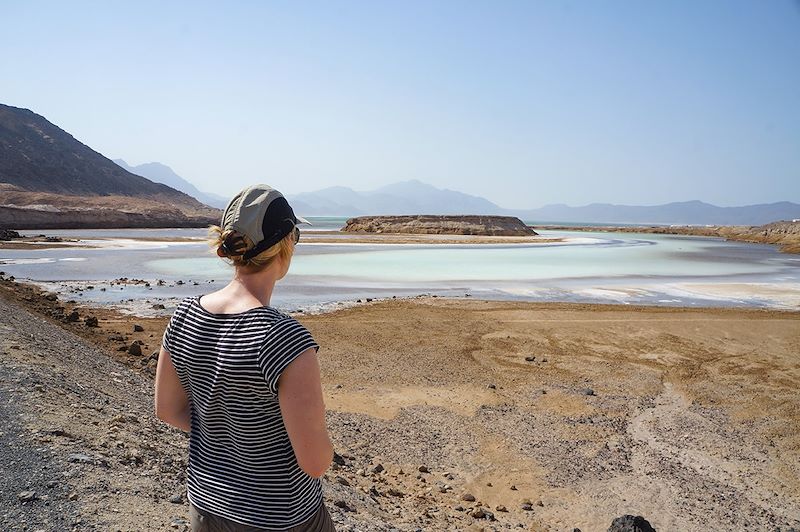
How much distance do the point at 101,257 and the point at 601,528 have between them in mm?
32679

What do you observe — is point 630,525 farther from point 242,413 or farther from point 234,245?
point 234,245

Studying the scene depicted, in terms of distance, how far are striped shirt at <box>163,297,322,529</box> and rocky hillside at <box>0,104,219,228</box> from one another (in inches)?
2901

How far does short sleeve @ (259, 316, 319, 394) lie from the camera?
1672mm

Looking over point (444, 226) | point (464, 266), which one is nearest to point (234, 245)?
point (464, 266)

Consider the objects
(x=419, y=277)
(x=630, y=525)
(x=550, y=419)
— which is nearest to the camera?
(x=630, y=525)

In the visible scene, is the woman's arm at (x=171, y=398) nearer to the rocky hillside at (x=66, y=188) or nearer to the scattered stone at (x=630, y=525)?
the scattered stone at (x=630, y=525)

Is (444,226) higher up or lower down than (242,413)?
higher up

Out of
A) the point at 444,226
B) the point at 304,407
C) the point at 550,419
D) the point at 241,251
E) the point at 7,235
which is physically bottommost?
the point at 550,419

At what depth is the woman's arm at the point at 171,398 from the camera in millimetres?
2059

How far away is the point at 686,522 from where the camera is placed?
6.14 m

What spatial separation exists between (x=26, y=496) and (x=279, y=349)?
3.24 meters

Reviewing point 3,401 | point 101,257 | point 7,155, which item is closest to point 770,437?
point 3,401

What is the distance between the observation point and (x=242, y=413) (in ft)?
5.92

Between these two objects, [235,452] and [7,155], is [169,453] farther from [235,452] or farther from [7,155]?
[7,155]
